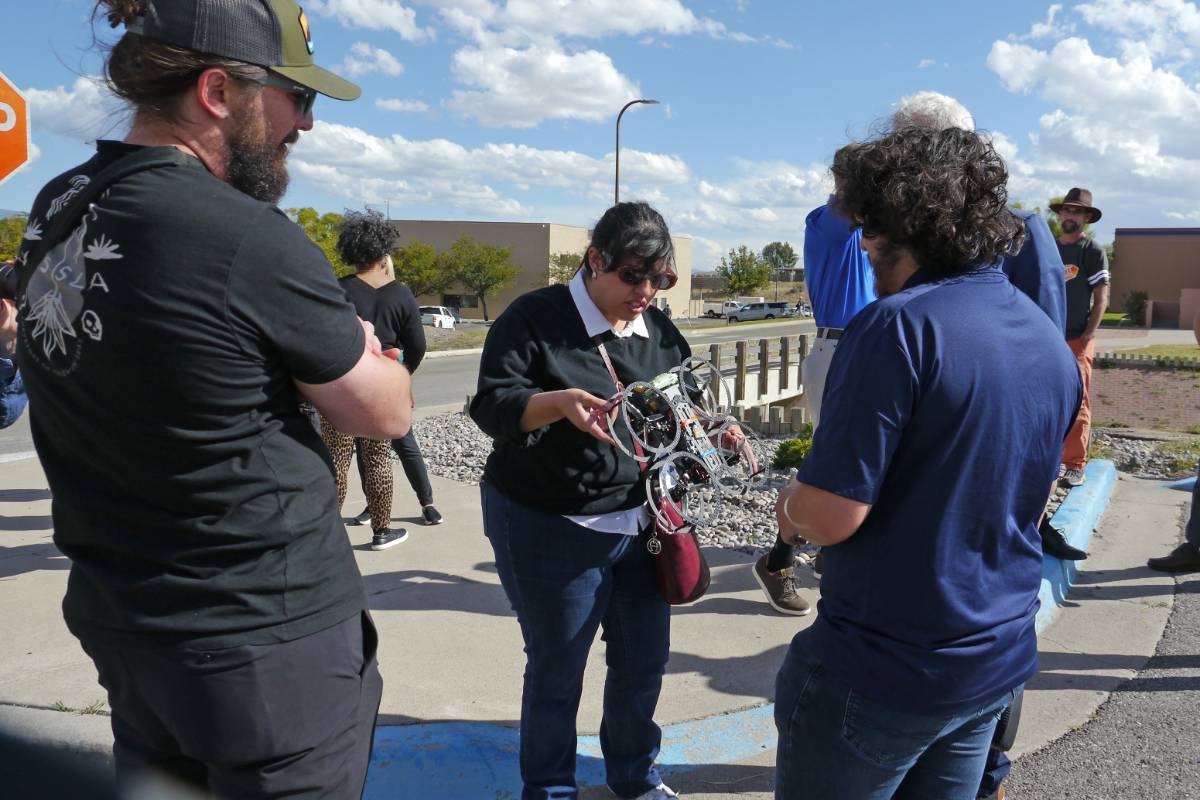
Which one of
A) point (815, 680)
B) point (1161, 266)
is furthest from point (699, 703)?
point (1161, 266)

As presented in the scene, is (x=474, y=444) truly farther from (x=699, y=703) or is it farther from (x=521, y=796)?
(x=521, y=796)

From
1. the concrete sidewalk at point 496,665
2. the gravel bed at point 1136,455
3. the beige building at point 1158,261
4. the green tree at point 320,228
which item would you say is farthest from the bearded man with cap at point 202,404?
the beige building at point 1158,261

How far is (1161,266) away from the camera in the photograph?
2094 inches

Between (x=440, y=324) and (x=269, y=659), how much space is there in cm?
3850

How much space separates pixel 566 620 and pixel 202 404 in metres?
1.43

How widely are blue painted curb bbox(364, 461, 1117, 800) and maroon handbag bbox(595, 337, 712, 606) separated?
0.59 m

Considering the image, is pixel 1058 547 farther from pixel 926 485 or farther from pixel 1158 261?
pixel 1158 261

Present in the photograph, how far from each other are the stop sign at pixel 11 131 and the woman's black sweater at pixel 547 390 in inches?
161

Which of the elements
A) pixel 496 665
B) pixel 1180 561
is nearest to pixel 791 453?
pixel 1180 561

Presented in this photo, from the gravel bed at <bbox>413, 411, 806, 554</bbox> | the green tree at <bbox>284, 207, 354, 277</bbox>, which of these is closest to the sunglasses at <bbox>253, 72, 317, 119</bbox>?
the gravel bed at <bbox>413, 411, 806, 554</bbox>

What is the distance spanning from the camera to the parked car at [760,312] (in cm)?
6069

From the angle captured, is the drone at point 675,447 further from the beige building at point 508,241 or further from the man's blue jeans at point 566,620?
the beige building at point 508,241

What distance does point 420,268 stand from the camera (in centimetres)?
5531

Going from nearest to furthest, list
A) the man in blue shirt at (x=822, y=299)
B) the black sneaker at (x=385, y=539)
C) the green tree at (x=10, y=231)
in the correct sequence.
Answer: the man in blue shirt at (x=822, y=299), the black sneaker at (x=385, y=539), the green tree at (x=10, y=231)
